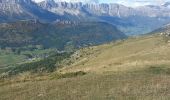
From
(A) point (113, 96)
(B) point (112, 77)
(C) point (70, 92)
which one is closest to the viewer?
(A) point (113, 96)

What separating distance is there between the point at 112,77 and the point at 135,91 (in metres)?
7.62

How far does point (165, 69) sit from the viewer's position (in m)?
47.5

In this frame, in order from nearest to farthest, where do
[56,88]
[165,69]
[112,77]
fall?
[56,88]
[112,77]
[165,69]

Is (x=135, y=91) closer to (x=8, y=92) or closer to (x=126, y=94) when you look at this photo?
(x=126, y=94)

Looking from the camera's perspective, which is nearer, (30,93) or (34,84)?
(30,93)

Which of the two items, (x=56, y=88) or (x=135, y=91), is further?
(x=56, y=88)

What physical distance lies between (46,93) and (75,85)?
3.82 meters

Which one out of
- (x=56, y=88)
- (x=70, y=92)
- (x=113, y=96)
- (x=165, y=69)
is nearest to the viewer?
(x=113, y=96)

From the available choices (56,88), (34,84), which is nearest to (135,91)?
(56,88)

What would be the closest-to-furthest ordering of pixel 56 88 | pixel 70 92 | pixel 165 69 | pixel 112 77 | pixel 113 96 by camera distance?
pixel 113 96 < pixel 70 92 < pixel 56 88 < pixel 112 77 < pixel 165 69

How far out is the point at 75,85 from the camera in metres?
33.6

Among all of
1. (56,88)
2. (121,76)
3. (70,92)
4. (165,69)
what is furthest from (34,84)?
(165,69)

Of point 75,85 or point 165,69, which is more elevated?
point 75,85

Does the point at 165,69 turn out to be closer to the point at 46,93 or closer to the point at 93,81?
the point at 93,81
